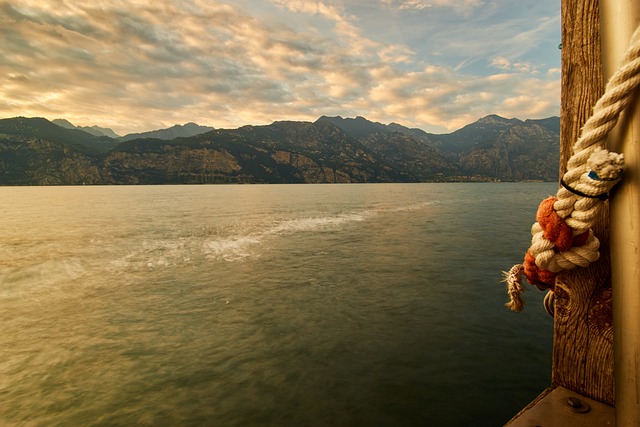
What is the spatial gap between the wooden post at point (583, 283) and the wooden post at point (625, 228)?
655mm

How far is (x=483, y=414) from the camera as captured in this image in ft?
26.9

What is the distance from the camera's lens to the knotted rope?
1.55 meters

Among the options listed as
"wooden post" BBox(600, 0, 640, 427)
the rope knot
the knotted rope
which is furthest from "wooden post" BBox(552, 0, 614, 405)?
the rope knot

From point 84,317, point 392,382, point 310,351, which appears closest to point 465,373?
point 392,382

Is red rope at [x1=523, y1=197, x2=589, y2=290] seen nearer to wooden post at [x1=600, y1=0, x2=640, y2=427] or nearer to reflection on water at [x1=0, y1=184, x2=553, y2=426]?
wooden post at [x1=600, y1=0, x2=640, y2=427]

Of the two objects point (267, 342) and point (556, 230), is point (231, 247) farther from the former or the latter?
point (556, 230)

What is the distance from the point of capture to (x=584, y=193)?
6.07 ft

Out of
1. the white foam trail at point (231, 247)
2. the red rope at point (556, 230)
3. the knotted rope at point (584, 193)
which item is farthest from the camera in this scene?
the white foam trail at point (231, 247)

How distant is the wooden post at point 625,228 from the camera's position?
5.10 ft

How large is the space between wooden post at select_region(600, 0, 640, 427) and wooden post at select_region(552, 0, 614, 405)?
0.65 metres

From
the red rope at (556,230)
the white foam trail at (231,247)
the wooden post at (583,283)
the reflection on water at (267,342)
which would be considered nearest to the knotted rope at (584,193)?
the red rope at (556,230)

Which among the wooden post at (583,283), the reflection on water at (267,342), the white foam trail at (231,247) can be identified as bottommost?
the reflection on water at (267,342)

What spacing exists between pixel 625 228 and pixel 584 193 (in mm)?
312

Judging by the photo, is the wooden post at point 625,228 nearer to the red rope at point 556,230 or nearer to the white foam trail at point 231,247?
the red rope at point 556,230
